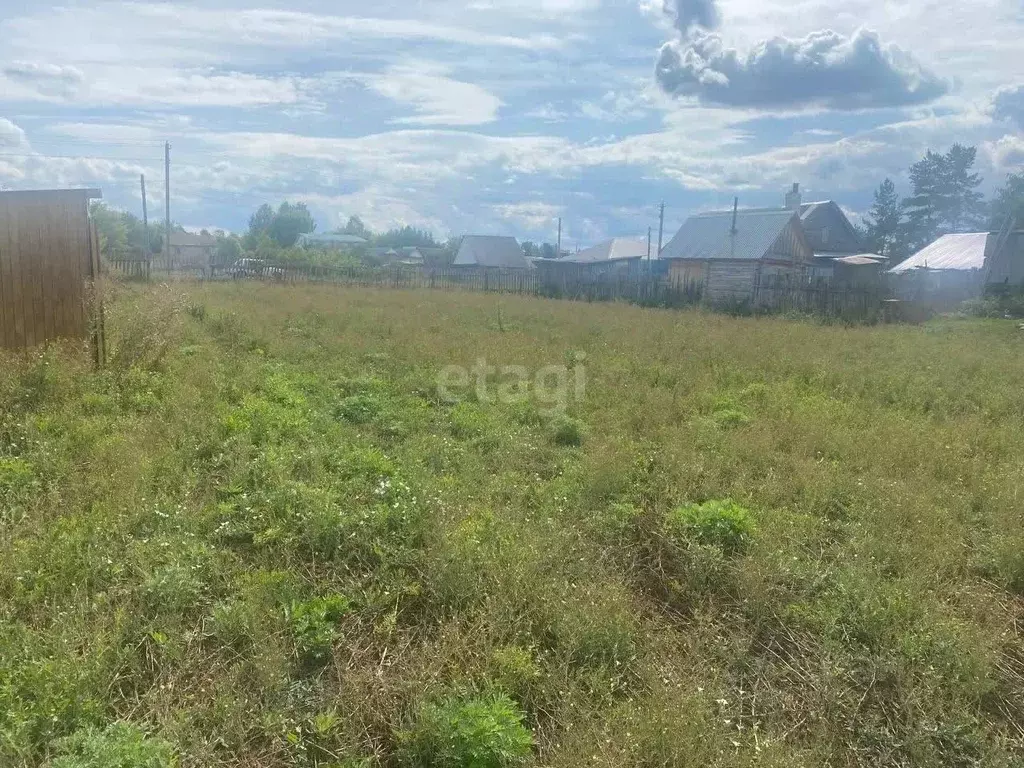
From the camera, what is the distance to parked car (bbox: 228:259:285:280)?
28.3m

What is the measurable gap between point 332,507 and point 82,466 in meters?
2.29

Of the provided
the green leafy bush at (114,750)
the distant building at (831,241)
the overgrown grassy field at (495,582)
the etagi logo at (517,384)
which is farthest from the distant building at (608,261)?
the green leafy bush at (114,750)

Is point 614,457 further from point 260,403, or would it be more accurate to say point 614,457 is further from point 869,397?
point 869,397

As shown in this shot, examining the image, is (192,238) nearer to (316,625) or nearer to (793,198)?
(793,198)

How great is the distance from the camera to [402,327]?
41.8ft

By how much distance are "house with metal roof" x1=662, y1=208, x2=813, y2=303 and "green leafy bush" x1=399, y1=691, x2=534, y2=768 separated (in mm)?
23444

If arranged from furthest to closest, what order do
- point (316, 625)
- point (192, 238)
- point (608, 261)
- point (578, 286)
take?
1. point (192, 238)
2. point (608, 261)
3. point (578, 286)
4. point (316, 625)

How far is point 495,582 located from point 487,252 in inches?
1923

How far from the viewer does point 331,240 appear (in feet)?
242

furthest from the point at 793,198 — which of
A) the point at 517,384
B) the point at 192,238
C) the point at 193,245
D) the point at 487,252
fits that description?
the point at 192,238

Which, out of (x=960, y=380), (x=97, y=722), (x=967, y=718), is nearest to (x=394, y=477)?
(x=97, y=722)

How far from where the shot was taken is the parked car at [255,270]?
28344 mm

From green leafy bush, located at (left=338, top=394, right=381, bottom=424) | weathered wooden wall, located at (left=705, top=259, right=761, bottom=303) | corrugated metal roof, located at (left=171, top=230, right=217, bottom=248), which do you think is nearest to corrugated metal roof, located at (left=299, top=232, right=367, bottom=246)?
corrugated metal roof, located at (left=171, top=230, right=217, bottom=248)

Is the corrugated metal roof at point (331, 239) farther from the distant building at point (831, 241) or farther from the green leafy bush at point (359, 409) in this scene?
the green leafy bush at point (359, 409)
